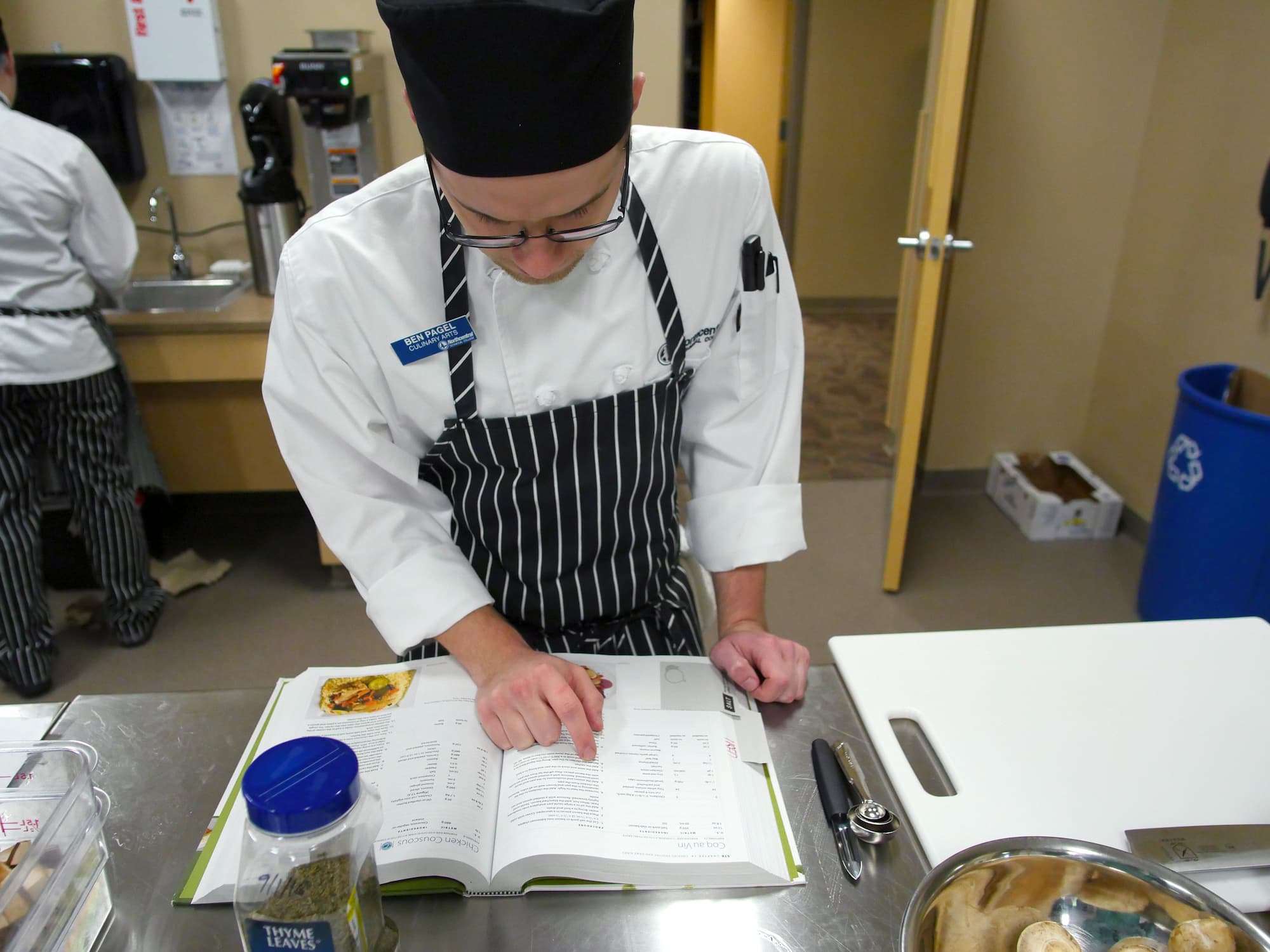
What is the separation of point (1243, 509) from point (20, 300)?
2959mm

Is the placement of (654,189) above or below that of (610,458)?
above

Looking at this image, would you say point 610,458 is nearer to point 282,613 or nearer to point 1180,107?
point 282,613

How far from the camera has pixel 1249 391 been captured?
233cm

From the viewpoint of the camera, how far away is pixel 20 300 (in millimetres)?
2156

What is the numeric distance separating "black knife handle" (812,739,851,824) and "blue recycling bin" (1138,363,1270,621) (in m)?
1.74

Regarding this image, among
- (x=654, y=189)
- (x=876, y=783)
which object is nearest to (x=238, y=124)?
(x=654, y=189)

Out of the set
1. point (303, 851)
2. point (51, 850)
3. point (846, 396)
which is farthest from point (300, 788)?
point (846, 396)

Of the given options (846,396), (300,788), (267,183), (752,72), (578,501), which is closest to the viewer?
(300,788)

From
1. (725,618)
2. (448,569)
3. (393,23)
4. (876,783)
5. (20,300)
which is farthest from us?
(20,300)

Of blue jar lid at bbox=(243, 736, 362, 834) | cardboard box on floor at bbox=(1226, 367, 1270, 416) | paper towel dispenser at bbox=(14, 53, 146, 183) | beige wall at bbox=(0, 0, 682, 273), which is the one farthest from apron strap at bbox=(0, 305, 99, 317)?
cardboard box on floor at bbox=(1226, 367, 1270, 416)

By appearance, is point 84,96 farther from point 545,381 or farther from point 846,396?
point 846,396

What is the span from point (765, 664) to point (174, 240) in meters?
2.65

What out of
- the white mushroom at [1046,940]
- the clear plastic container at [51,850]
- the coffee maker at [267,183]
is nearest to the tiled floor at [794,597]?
the coffee maker at [267,183]

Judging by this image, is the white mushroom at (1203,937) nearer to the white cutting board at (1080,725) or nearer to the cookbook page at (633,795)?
the white cutting board at (1080,725)
